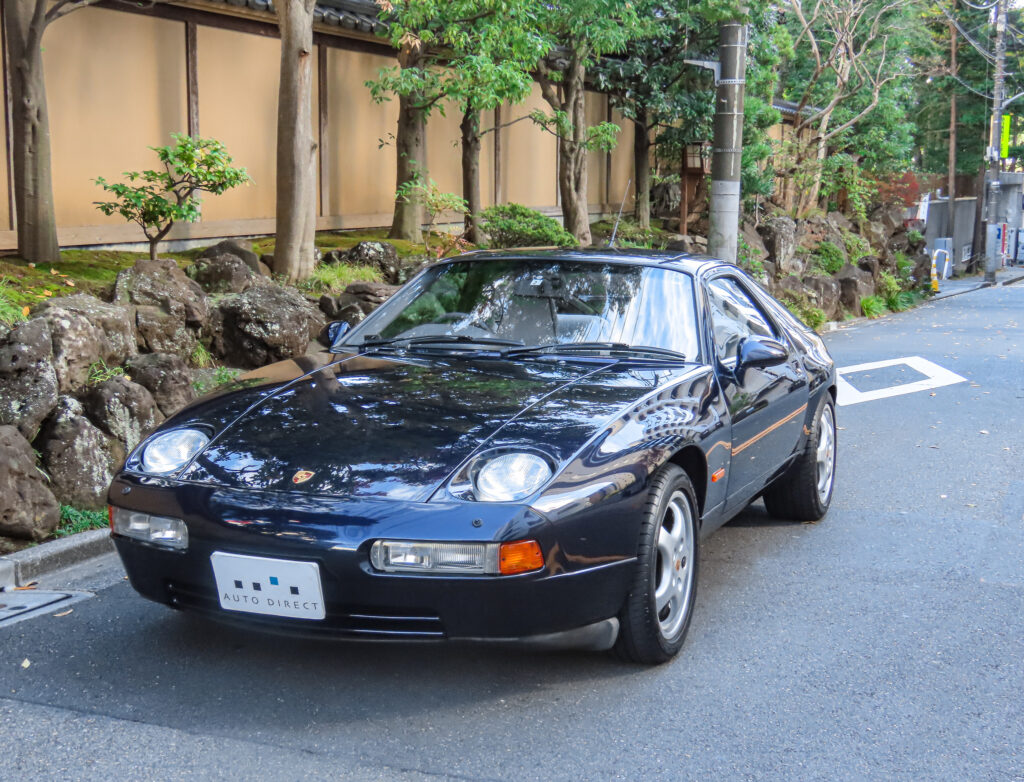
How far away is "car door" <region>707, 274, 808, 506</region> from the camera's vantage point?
4.61 m

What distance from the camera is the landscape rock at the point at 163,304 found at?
7.59 m

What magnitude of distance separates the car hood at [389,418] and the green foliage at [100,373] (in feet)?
7.39

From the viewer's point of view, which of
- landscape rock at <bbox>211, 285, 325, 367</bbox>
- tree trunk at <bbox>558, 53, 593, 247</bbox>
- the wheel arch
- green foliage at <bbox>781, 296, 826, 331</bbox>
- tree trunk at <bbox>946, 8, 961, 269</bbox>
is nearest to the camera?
the wheel arch

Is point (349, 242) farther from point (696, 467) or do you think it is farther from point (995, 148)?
point (995, 148)

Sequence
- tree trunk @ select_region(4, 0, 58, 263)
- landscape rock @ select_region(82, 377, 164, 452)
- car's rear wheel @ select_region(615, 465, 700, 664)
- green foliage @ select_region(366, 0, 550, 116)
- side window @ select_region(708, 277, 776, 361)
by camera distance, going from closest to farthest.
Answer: car's rear wheel @ select_region(615, 465, 700, 664) < side window @ select_region(708, 277, 776, 361) < landscape rock @ select_region(82, 377, 164, 452) < tree trunk @ select_region(4, 0, 58, 263) < green foliage @ select_region(366, 0, 550, 116)

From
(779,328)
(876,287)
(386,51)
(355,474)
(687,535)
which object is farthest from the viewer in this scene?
(876,287)

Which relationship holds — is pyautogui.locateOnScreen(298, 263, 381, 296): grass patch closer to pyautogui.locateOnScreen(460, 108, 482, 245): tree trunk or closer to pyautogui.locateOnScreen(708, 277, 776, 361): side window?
pyautogui.locateOnScreen(460, 108, 482, 245): tree trunk

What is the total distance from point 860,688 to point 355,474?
→ 1.84 m

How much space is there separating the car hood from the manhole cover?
113cm

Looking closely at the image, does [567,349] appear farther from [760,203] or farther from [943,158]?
[943,158]

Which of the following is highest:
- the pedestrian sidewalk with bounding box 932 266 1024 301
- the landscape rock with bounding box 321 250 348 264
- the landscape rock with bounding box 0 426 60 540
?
the landscape rock with bounding box 321 250 348 264

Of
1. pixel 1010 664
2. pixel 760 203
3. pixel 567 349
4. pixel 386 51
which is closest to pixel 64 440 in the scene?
pixel 567 349

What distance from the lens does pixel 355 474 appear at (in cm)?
350

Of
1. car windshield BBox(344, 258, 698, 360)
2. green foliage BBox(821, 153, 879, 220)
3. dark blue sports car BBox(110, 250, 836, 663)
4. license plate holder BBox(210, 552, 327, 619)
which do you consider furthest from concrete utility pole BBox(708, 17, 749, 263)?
green foliage BBox(821, 153, 879, 220)
